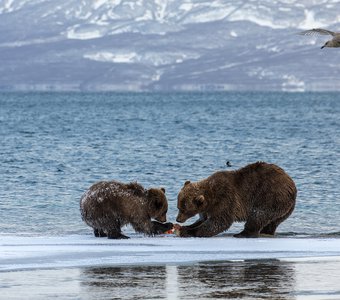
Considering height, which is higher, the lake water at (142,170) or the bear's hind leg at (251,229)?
the bear's hind leg at (251,229)

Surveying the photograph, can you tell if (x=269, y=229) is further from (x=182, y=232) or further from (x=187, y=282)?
(x=187, y=282)

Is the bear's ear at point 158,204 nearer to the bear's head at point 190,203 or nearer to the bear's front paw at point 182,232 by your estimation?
the bear's head at point 190,203

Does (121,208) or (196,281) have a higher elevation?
(196,281)

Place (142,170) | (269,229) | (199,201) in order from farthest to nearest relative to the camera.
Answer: (142,170)
(269,229)
(199,201)

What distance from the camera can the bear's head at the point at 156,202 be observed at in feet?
55.9

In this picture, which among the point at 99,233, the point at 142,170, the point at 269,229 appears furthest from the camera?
the point at 142,170

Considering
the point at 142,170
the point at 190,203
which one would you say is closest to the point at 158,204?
the point at 190,203

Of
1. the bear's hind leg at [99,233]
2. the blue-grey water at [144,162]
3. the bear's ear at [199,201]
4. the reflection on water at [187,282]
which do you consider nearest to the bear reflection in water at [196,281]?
the reflection on water at [187,282]

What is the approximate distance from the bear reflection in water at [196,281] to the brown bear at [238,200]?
3.18m

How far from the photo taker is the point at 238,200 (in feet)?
56.2

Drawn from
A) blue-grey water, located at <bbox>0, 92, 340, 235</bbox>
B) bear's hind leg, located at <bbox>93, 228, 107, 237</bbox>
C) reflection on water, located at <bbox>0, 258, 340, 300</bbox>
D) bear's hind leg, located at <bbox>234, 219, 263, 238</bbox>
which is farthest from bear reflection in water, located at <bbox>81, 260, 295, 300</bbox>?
blue-grey water, located at <bbox>0, 92, 340, 235</bbox>

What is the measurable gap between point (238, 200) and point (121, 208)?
63.6 inches

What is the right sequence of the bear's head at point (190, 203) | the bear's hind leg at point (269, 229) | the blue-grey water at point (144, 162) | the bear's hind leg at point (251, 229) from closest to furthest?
the bear's head at point (190, 203), the bear's hind leg at point (251, 229), the bear's hind leg at point (269, 229), the blue-grey water at point (144, 162)

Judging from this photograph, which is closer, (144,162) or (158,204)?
(158,204)
